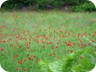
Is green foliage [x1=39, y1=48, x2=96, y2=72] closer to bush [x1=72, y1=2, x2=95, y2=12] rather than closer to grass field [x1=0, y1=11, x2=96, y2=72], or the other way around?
grass field [x1=0, y1=11, x2=96, y2=72]

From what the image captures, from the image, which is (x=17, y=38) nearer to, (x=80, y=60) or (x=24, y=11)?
(x=24, y=11)

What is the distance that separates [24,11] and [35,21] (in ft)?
0.43

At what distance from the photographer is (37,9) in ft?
8.53

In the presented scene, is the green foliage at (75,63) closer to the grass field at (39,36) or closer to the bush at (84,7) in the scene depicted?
the grass field at (39,36)

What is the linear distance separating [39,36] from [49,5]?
21 cm

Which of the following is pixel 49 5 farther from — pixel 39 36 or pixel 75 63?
pixel 75 63

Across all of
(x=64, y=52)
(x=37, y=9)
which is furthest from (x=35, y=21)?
(x=64, y=52)

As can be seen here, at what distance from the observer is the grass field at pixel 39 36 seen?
2572mm

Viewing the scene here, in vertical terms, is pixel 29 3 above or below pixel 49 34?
above

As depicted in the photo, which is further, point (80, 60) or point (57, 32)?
point (57, 32)

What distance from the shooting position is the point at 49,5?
103 inches

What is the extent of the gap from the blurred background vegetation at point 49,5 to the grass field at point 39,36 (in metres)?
0.05

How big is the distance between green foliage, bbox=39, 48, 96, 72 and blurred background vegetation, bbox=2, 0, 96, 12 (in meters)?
0.34

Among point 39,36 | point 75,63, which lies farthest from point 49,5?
point 75,63
